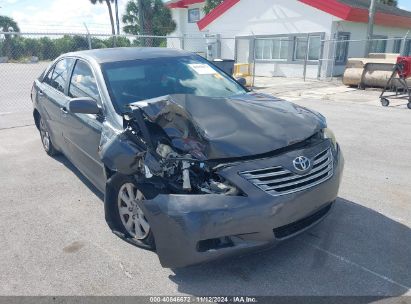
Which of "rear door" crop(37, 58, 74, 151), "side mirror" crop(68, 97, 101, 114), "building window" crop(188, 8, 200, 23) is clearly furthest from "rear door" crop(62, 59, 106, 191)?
"building window" crop(188, 8, 200, 23)

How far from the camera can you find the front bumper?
2.41m

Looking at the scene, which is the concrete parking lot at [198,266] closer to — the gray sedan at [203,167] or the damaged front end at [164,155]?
the gray sedan at [203,167]

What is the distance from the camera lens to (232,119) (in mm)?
2992

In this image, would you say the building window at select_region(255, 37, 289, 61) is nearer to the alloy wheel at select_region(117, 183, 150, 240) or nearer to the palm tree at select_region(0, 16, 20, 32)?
the alloy wheel at select_region(117, 183, 150, 240)

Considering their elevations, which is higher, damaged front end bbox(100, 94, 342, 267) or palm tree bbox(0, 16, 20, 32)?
palm tree bbox(0, 16, 20, 32)

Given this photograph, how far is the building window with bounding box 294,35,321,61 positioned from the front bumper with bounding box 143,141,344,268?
657 inches

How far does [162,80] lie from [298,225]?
209 centimetres

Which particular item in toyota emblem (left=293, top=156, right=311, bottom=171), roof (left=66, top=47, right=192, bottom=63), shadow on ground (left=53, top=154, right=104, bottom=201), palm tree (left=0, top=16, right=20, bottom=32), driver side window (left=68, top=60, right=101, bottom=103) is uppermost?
palm tree (left=0, top=16, right=20, bottom=32)

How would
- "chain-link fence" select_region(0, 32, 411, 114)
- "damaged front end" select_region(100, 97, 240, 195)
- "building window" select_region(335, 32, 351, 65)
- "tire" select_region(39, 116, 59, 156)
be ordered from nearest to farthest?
"damaged front end" select_region(100, 97, 240, 195) < "tire" select_region(39, 116, 59, 156) < "chain-link fence" select_region(0, 32, 411, 114) < "building window" select_region(335, 32, 351, 65)

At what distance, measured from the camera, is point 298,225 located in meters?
2.74

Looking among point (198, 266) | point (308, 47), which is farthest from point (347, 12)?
point (198, 266)

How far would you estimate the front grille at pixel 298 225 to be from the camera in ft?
8.59

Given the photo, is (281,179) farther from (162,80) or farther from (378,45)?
(378,45)

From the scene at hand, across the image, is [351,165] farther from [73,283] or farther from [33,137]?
[33,137]
